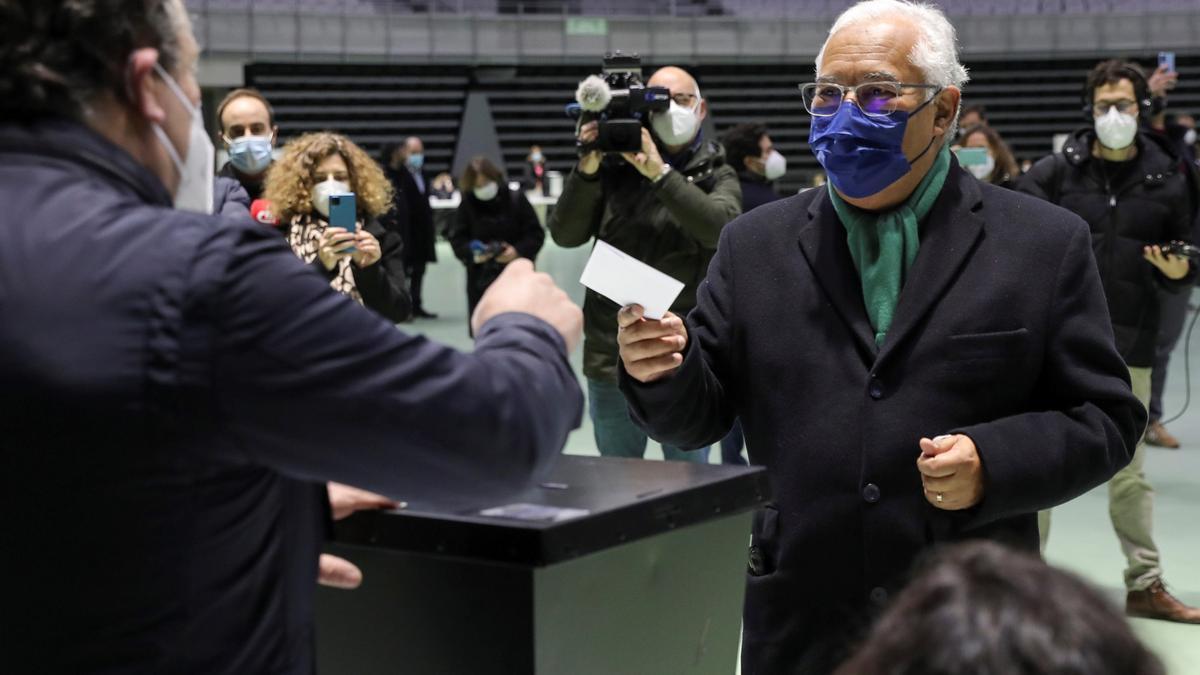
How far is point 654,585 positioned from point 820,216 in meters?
0.78

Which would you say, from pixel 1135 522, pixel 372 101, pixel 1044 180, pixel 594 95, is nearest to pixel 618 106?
pixel 594 95

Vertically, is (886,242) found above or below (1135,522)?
above

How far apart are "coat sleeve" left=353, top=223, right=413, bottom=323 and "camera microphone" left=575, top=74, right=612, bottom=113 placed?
0.74 meters

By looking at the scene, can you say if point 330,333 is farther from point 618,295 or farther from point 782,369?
point 782,369

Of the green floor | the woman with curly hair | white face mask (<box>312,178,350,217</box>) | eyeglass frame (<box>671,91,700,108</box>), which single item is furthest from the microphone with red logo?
the green floor

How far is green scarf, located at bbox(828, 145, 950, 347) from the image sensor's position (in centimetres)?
210

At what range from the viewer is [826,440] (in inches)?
81.0

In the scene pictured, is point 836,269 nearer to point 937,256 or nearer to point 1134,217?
point 937,256

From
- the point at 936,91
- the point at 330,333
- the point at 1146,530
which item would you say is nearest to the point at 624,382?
the point at 936,91

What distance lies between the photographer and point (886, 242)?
2.12 metres

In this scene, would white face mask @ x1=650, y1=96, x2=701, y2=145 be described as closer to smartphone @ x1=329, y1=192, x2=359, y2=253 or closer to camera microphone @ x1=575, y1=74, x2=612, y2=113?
camera microphone @ x1=575, y1=74, x2=612, y2=113

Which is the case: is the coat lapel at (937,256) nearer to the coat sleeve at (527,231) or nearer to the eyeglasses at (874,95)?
the eyeglasses at (874,95)

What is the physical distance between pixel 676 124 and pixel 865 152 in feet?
8.10

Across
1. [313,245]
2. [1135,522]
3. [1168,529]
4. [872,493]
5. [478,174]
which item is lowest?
[1168,529]
